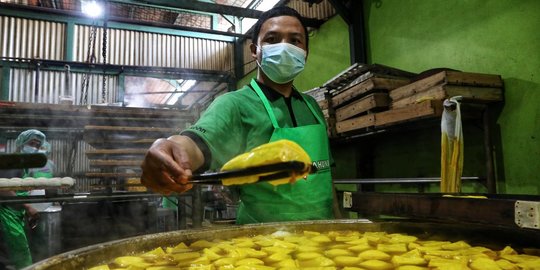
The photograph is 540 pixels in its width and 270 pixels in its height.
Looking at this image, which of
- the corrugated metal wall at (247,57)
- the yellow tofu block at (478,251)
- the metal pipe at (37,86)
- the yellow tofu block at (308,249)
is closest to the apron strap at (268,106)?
the yellow tofu block at (308,249)

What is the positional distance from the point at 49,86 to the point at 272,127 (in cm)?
810

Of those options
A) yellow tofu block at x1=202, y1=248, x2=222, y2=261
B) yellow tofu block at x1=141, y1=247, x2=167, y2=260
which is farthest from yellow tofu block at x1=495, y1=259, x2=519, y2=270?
yellow tofu block at x1=141, y1=247, x2=167, y2=260

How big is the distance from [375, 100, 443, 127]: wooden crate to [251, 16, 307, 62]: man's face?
5.08 ft

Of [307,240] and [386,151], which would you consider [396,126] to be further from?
[307,240]

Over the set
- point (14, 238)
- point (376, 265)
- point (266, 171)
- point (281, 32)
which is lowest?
point (14, 238)

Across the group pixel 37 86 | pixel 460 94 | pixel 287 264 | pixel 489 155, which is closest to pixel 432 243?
pixel 287 264

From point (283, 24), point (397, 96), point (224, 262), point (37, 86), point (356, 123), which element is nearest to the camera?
point (224, 262)

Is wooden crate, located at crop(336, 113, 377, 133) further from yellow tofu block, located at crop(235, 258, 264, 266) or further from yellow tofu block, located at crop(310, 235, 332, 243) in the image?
yellow tofu block, located at crop(235, 258, 264, 266)

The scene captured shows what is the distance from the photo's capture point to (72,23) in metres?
8.37

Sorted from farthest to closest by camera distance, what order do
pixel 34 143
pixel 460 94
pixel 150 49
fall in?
pixel 150 49 → pixel 34 143 → pixel 460 94

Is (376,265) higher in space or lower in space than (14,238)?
higher

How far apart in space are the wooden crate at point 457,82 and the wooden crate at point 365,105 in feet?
0.78

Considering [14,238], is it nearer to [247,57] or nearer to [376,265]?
[376,265]

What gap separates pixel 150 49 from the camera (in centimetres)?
892
